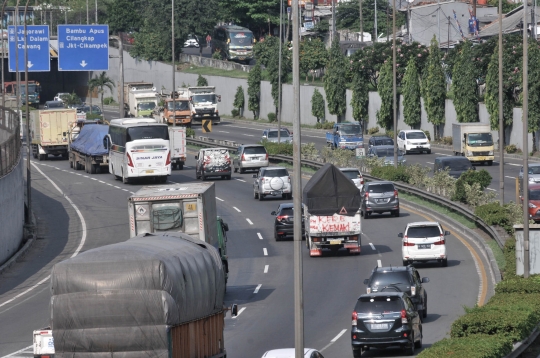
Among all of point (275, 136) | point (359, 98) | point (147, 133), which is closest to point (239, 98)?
point (359, 98)

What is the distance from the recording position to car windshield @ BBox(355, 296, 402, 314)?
23.6 metres

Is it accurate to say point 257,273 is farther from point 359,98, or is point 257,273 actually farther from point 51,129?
point 359,98

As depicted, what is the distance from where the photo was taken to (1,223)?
3975 centimetres

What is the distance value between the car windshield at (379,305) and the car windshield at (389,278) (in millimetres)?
3704

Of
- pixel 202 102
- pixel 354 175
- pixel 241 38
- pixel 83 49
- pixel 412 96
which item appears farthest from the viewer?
pixel 241 38

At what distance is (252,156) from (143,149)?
9.02 m

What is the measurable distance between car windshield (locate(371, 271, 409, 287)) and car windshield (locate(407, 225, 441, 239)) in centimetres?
865

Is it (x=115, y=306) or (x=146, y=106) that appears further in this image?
(x=146, y=106)

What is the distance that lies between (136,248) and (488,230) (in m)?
24.5

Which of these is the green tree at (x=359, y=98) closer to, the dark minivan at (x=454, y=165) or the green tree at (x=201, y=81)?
the green tree at (x=201, y=81)

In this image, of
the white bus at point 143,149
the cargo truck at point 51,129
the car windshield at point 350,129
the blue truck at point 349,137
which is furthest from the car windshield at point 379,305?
the car windshield at point 350,129

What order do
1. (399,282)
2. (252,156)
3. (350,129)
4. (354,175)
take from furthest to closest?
(350,129) → (252,156) → (354,175) → (399,282)

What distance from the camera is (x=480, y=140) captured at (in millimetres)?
66375

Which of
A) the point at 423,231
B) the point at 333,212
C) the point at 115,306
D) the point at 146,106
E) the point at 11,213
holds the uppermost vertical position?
the point at 146,106
